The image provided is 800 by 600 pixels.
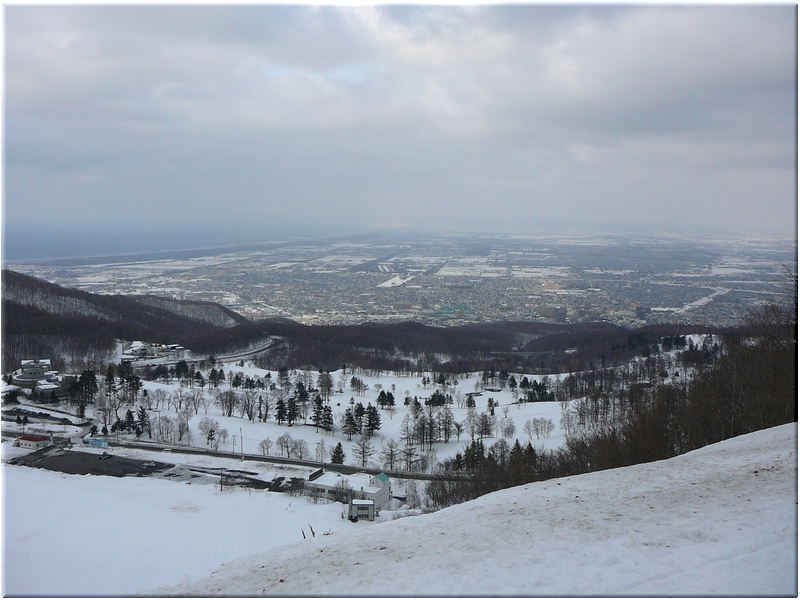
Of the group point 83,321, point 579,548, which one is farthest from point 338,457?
point 83,321

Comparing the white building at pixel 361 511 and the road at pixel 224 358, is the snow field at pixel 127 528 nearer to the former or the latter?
the white building at pixel 361 511

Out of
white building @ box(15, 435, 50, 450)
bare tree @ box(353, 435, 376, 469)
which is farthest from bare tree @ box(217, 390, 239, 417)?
white building @ box(15, 435, 50, 450)

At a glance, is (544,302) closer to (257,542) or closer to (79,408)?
(79,408)

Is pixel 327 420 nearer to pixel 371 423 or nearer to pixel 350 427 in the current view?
pixel 350 427

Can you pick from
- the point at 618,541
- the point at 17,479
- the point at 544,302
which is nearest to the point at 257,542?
the point at 17,479

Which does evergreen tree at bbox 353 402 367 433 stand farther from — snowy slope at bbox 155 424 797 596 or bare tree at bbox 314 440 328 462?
snowy slope at bbox 155 424 797 596

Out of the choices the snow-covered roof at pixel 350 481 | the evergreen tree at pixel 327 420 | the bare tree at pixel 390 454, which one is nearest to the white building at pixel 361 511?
the snow-covered roof at pixel 350 481

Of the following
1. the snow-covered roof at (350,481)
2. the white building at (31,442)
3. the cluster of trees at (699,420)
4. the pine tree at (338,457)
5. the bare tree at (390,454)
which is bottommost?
the bare tree at (390,454)
